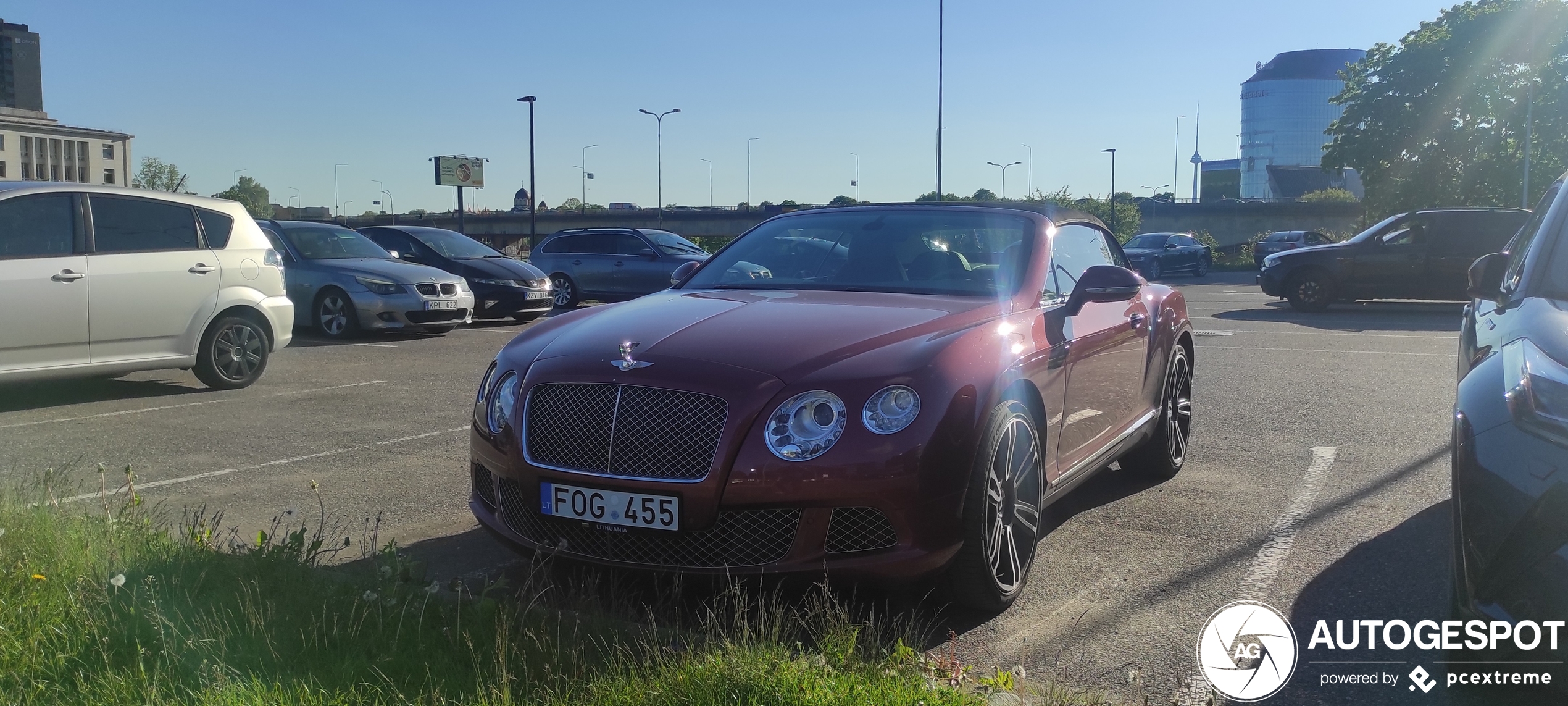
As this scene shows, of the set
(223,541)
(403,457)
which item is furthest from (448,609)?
(403,457)

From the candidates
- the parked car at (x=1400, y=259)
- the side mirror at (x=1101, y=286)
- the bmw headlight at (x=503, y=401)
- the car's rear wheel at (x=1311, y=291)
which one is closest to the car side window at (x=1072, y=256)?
the side mirror at (x=1101, y=286)

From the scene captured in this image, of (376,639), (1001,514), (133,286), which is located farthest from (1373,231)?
(376,639)

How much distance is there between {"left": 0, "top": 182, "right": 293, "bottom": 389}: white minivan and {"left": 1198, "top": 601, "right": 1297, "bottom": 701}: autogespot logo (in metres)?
7.73

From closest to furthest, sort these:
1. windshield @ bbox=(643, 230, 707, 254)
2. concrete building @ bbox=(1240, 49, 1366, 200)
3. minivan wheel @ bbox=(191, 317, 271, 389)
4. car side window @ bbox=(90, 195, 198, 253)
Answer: car side window @ bbox=(90, 195, 198, 253)
minivan wheel @ bbox=(191, 317, 271, 389)
windshield @ bbox=(643, 230, 707, 254)
concrete building @ bbox=(1240, 49, 1366, 200)

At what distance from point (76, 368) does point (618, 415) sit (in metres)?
6.45

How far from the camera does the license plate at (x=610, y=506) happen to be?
3502mm

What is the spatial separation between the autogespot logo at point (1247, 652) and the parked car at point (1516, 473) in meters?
0.55

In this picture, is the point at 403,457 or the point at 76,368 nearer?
the point at 403,457

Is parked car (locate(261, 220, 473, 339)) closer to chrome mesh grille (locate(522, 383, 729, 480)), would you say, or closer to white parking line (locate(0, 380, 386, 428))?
white parking line (locate(0, 380, 386, 428))

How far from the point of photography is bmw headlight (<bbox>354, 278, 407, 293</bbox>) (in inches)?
558

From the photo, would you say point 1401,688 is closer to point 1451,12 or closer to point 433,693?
point 433,693

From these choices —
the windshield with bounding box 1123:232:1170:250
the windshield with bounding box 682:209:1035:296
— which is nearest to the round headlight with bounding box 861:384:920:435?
the windshield with bounding box 682:209:1035:296

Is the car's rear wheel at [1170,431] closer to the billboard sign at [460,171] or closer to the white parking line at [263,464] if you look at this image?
the white parking line at [263,464]

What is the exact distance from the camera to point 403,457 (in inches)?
260
